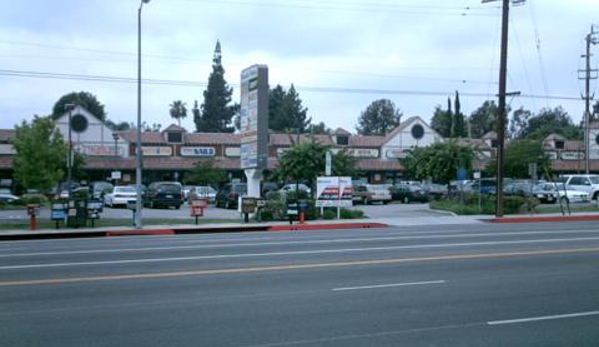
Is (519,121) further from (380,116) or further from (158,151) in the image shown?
(158,151)

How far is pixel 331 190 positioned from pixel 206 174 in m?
29.5

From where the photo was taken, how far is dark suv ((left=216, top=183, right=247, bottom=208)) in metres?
43.4

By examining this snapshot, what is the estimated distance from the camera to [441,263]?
14.6m

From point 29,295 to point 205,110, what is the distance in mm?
96907

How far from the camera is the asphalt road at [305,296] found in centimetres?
805

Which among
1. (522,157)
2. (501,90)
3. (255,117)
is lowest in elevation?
(522,157)

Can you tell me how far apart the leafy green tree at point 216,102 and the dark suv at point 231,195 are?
60735 millimetres

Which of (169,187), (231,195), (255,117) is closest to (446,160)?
(255,117)

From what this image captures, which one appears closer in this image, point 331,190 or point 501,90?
point 331,190

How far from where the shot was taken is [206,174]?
59844 mm

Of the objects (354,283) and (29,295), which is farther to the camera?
(354,283)

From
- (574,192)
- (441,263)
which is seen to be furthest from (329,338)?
(574,192)

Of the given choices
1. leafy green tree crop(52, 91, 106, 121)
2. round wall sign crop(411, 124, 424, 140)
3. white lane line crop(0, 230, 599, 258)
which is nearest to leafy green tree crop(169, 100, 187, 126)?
leafy green tree crop(52, 91, 106, 121)

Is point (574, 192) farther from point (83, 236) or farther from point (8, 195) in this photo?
point (8, 195)
